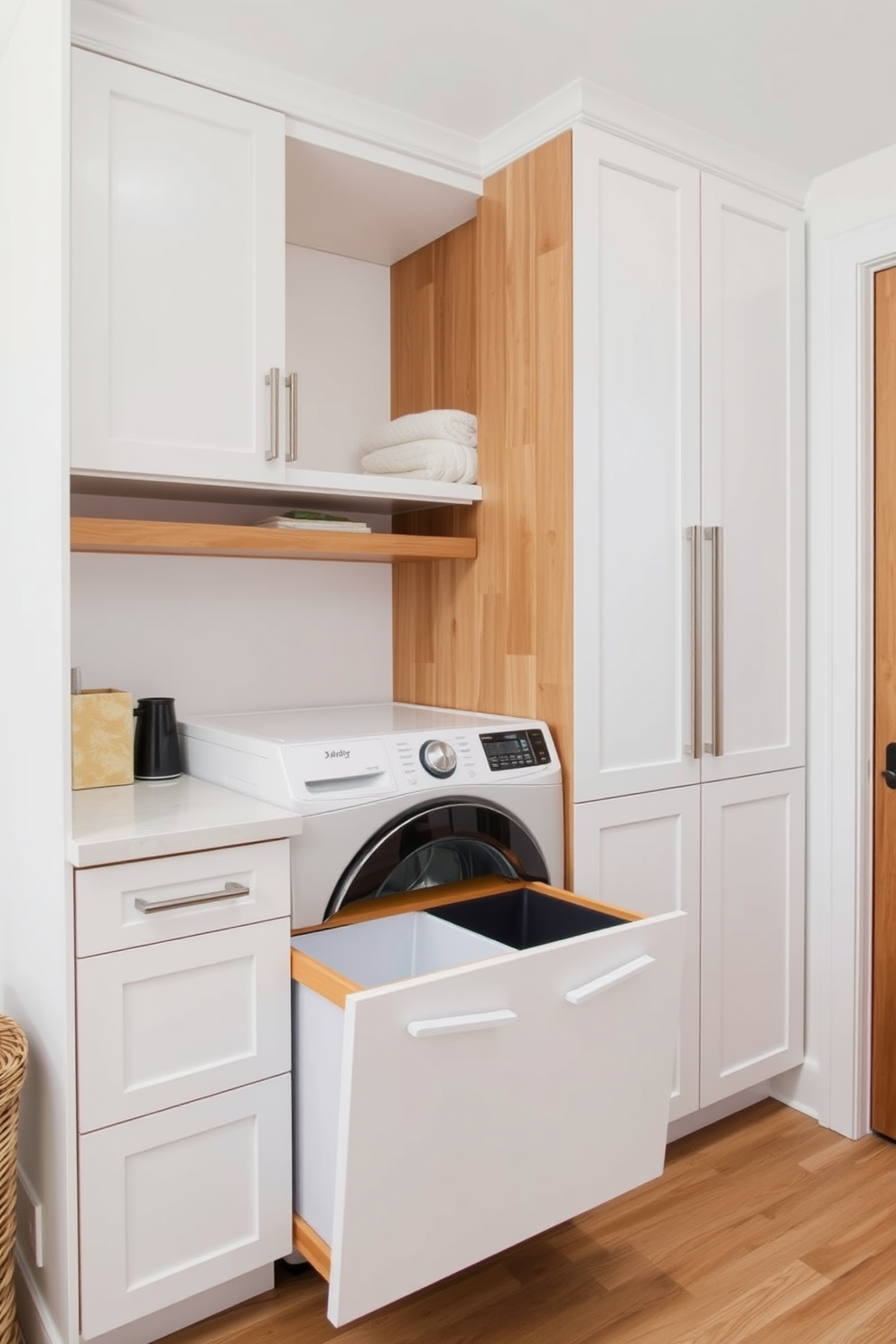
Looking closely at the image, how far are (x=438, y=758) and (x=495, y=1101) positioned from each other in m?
0.64

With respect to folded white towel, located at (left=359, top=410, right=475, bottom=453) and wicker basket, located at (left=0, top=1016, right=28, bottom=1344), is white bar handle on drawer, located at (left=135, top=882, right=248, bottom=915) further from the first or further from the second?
folded white towel, located at (left=359, top=410, right=475, bottom=453)

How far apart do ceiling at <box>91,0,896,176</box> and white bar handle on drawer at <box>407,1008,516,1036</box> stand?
1.64m

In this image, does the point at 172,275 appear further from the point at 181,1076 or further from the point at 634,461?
the point at 181,1076

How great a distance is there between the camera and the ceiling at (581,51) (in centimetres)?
175

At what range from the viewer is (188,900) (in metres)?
1.56

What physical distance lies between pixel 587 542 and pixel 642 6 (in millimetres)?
945

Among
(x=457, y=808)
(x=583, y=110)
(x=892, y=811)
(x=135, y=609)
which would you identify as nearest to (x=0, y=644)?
(x=135, y=609)

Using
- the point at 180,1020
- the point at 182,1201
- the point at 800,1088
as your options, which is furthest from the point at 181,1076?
the point at 800,1088

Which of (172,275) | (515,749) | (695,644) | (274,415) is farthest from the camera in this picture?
(695,644)

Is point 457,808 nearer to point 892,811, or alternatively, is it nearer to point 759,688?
point 759,688

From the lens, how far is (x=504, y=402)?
222 cm

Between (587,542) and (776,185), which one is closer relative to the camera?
(587,542)

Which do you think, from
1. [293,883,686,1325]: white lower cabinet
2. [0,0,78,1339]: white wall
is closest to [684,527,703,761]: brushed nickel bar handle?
[293,883,686,1325]: white lower cabinet

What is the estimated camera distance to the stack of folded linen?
7.36 ft
